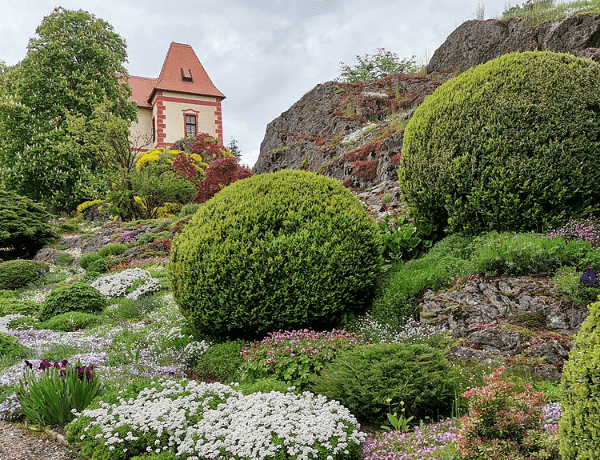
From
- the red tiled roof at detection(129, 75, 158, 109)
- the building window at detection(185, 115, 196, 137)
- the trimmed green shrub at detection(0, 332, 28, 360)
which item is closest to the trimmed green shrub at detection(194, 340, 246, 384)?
the trimmed green shrub at detection(0, 332, 28, 360)

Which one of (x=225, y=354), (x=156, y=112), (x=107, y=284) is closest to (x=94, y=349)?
(x=225, y=354)

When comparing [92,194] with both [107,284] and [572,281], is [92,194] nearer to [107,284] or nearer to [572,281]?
[107,284]

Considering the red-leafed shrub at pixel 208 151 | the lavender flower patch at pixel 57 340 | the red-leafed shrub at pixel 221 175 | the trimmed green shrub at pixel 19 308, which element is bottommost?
the lavender flower patch at pixel 57 340

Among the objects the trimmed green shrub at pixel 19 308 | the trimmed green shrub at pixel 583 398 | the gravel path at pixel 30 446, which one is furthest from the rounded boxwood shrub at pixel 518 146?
the trimmed green shrub at pixel 19 308

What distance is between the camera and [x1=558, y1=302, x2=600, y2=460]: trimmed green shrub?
1965 millimetres

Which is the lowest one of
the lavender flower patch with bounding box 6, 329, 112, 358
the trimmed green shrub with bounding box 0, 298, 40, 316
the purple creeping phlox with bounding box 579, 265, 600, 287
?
the lavender flower patch with bounding box 6, 329, 112, 358

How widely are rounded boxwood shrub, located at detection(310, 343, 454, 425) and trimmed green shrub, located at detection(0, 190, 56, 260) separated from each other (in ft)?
52.3

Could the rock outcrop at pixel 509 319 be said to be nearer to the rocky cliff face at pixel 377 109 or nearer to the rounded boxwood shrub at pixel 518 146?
the rounded boxwood shrub at pixel 518 146

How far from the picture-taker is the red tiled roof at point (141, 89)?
3506cm

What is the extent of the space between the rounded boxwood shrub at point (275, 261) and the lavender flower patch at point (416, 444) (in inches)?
84.3

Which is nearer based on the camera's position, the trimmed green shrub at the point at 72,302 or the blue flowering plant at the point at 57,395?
the blue flowering plant at the point at 57,395

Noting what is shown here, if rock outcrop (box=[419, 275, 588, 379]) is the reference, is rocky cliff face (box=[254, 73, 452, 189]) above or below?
above

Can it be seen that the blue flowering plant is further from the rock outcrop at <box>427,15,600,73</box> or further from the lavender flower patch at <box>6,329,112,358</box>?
the rock outcrop at <box>427,15,600,73</box>

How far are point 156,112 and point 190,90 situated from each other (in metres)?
3.25
